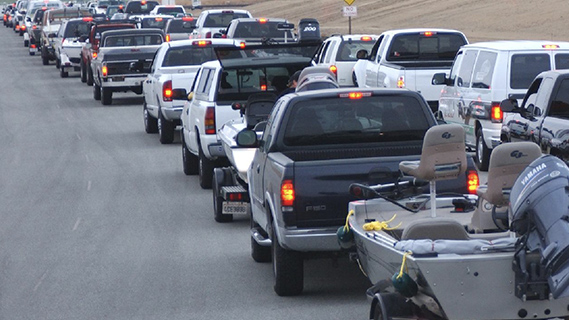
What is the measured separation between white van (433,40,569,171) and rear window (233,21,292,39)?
17197mm

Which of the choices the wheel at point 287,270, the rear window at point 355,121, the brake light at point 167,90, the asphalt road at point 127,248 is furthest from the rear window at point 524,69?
the wheel at point 287,270

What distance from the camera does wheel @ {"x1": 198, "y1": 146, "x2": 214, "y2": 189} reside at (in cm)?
1719

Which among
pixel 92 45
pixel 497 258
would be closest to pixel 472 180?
pixel 497 258

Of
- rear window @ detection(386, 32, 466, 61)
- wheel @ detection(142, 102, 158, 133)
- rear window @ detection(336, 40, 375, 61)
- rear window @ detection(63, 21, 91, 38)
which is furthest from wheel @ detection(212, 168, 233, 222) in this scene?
rear window @ detection(63, 21, 91, 38)

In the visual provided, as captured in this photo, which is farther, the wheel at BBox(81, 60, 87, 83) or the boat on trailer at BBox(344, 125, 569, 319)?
the wheel at BBox(81, 60, 87, 83)

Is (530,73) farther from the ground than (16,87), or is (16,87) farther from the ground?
(530,73)

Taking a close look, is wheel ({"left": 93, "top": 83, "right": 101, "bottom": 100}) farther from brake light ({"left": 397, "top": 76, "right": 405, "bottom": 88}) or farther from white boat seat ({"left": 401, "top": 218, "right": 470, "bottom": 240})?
white boat seat ({"left": 401, "top": 218, "right": 470, "bottom": 240})

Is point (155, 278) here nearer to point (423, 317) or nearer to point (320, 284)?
point (320, 284)

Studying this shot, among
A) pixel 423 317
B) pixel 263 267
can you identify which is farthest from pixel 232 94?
pixel 423 317

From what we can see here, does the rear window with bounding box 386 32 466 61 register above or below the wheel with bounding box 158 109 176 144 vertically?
above

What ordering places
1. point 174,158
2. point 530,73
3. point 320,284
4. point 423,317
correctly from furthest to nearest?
point 174,158 → point 530,73 → point 320,284 → point 423,317

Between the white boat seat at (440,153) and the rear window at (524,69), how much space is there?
9157 mm

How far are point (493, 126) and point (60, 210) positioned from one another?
6.39m

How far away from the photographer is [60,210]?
16297mm
